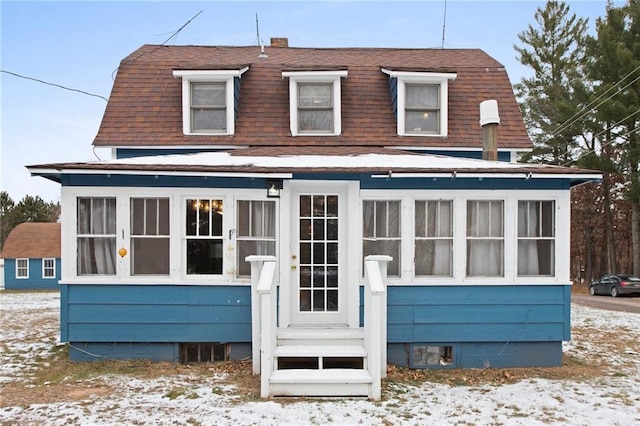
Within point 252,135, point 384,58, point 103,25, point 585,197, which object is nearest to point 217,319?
point 252,135

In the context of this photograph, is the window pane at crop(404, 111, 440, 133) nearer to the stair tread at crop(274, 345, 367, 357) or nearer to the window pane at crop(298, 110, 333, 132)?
the window pane at crop(298, 110, 333, 132)

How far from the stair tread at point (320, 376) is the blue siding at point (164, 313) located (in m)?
1.47

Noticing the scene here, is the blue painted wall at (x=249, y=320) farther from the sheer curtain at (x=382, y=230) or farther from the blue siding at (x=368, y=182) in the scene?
the blue siding at (x=368, y=182)

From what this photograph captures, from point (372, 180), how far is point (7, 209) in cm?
4768

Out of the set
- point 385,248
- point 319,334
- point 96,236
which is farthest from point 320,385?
point 96,236

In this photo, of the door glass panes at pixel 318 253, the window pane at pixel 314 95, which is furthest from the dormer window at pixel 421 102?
the door glass panes at pixel 318 253

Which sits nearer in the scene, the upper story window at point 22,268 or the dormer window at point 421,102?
the dormer window at point 421,102

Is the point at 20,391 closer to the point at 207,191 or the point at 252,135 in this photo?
the point at 207,191

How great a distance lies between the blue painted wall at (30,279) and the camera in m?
26.0

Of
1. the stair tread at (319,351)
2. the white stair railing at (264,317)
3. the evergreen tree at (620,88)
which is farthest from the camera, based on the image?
the evergreen tree at (620,88)

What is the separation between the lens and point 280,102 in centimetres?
952

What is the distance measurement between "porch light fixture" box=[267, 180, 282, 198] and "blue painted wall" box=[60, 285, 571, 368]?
1.55 metres

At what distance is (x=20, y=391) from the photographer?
569 cm

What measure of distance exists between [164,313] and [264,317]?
7.16 ft
